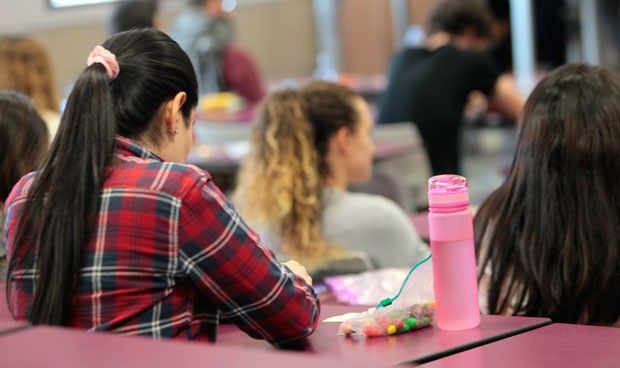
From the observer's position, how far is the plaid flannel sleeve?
1648mm

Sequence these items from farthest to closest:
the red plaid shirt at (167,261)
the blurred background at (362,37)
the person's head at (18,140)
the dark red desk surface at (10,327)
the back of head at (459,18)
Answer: the blurred background at (362,37)
the back of head at (459,18)
the person's head at (18,140)
the red plaid shirt at (167,261)
the dark red desk surface at (10,327)

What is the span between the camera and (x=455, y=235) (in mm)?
1682

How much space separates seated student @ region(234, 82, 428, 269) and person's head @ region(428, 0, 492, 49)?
69.6 inches

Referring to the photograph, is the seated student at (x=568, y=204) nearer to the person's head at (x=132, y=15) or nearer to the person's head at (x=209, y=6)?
the person's head at (x=132, y=15)

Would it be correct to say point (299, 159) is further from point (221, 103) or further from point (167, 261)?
point (221, 103)

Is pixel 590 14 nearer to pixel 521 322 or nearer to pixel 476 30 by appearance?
pixel 476 30

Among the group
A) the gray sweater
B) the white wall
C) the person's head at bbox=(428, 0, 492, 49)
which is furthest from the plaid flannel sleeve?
the white wall

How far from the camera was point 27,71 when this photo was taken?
13.9ft

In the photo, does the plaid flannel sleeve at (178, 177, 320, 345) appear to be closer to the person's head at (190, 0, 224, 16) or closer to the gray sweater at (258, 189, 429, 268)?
the gray sweater at (258, 189, 429, 268)

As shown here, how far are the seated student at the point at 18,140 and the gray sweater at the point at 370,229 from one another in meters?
0.73

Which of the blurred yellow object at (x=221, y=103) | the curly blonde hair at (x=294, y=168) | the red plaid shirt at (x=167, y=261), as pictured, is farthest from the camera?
the blurred yellow object at (x=221, y=103)

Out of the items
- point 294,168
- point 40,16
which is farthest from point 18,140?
point 40,16

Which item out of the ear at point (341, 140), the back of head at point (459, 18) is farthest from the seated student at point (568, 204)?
the back of head at point (459, 18)

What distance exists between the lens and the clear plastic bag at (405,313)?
1736 millimetres
